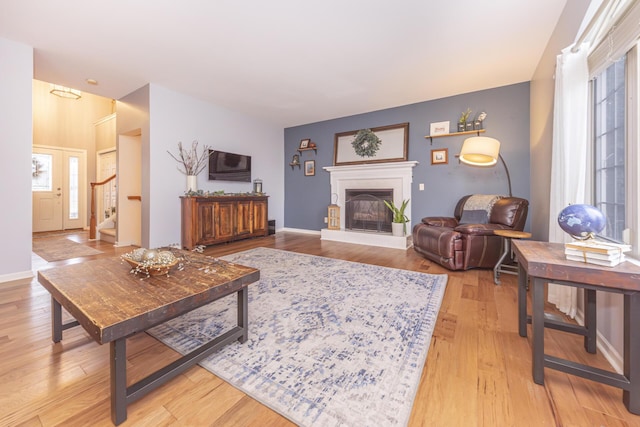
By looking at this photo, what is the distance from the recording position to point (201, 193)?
4562 millimetres

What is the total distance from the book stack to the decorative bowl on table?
206 centimetres

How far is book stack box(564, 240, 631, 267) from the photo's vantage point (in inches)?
44.9

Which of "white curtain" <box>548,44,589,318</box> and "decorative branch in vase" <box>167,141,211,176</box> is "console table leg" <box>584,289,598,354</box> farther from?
"decorative branch in vase" <box>167,141,211,176</box>

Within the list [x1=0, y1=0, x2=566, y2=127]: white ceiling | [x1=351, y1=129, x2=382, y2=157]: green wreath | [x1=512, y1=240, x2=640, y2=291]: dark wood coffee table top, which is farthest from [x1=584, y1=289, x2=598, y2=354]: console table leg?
[x1=351, y1=129, x2=382, y2=157]: green wreath

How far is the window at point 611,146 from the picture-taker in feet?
5.26

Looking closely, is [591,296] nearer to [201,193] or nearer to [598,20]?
[598,20]

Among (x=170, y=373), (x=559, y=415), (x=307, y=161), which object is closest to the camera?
(x=559, y=415)

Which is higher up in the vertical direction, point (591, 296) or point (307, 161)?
point (307, 161)

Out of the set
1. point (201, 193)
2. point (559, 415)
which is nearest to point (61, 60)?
point (201, 193)

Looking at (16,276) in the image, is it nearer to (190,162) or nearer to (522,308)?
(190,162)

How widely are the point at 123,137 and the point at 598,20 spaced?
19.6 feet

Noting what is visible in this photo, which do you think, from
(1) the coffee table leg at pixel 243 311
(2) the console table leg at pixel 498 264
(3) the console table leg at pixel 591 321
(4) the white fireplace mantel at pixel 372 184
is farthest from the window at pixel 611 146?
(4) the white fireplace mantel at pixel 372 184

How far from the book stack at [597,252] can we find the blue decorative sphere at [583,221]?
51mm

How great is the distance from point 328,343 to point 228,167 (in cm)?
429
